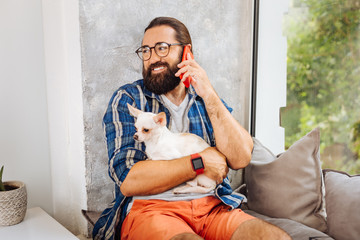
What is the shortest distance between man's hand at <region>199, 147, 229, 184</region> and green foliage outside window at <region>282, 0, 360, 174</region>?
750 millimetres

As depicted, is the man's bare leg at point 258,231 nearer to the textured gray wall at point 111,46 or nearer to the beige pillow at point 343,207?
the beige pillow at point 343,207

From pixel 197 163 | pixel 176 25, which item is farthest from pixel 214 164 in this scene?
pixel 176 25

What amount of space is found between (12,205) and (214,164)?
0.81 meters

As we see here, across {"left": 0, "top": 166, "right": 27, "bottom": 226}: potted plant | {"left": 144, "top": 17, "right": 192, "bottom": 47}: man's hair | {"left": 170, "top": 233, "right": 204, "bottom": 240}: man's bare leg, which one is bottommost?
{"left": 170, "top": 233, "right": 204, "bottom": 240}: man's bare leg

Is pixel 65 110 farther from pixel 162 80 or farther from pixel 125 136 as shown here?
pixel 162 80

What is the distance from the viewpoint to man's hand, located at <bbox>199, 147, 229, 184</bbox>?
1418mm

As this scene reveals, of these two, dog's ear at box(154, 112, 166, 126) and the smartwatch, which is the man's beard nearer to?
dog's ear at box(154, 112, 166, 126)

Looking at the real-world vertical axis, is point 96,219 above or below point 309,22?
below

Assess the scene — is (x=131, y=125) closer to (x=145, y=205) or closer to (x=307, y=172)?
(x=145, y=205)

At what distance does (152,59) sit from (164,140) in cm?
35

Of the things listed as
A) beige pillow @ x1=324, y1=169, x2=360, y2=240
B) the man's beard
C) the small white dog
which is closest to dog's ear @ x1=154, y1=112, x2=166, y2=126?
→ the small white dog

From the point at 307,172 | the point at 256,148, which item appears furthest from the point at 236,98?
the point at 307,172

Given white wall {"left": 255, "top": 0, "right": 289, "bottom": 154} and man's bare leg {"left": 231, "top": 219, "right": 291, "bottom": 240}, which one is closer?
man's bare leg {"left": 231, "top": 219, "right": 291, "bottom": 240}

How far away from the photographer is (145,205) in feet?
4.38
